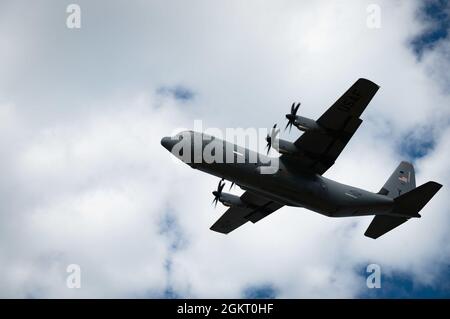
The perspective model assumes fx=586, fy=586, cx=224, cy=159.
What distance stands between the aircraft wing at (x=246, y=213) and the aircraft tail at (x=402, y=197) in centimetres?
683

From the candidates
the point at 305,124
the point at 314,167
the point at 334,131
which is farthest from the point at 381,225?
the point at 305,124

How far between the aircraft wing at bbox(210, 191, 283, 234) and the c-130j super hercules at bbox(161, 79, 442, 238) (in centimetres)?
393

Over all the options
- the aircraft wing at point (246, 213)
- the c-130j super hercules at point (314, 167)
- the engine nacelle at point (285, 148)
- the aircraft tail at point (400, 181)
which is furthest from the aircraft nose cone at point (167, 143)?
the aircraft tail at point (400, 181)

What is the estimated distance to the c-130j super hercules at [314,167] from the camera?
3353 cm

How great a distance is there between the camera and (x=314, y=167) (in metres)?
35.5

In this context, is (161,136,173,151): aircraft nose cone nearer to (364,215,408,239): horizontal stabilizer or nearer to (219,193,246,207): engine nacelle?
(219,193,246,207): engine nacelle

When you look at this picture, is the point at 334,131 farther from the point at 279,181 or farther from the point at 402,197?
the point at 402,197

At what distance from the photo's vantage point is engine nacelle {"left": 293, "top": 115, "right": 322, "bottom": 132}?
33625 millimetres

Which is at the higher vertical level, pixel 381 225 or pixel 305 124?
pixel 305 124

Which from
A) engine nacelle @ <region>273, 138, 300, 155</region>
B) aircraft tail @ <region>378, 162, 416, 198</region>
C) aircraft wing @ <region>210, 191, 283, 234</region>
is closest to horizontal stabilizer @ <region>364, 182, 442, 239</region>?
aircraft tail @ <region>378, 162, 416, 198</region>

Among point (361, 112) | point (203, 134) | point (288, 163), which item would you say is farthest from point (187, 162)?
point (361, 112)

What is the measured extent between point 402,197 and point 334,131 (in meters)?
6.48

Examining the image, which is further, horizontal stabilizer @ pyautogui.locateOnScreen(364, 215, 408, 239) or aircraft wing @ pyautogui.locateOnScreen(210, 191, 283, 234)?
aircraft wing @ pyautogui.locateOnScreen(210, 191, 283, 234)
